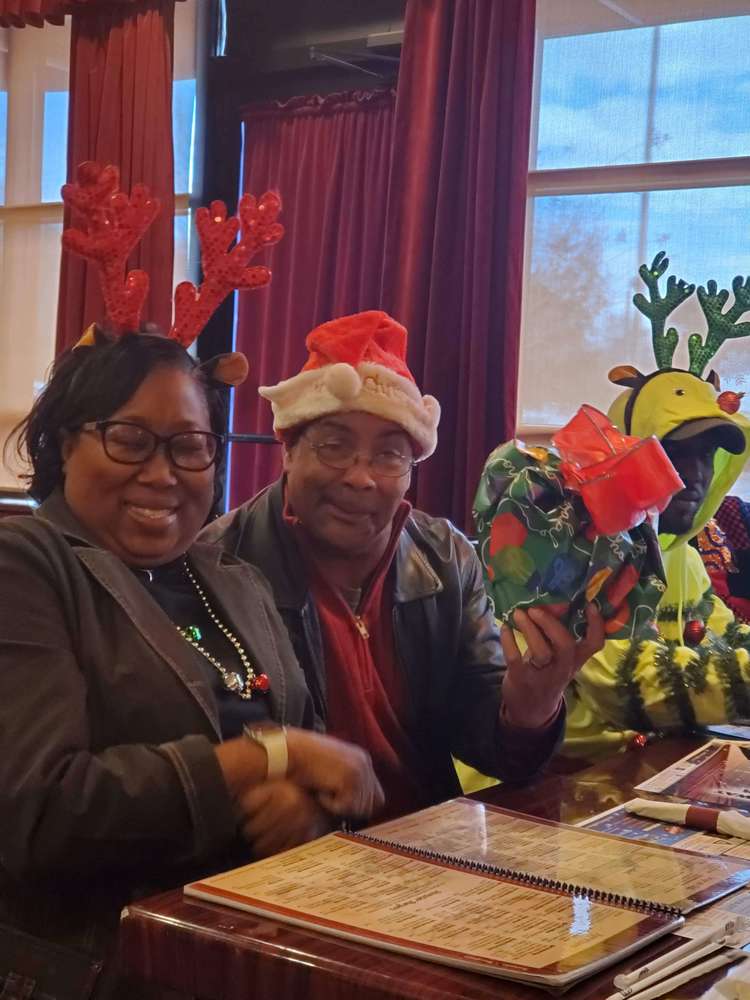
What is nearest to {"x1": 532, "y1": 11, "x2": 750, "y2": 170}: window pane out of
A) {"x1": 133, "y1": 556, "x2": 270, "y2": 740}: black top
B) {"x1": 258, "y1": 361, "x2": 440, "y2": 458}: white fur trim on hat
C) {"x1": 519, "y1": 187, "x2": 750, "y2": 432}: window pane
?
{"x1": 519, "y1": 187, "x2": 750, "y2": 432}: window pane

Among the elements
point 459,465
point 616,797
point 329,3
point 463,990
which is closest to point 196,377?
point 616,797

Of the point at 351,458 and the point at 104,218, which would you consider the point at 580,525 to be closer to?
the point at 351,458

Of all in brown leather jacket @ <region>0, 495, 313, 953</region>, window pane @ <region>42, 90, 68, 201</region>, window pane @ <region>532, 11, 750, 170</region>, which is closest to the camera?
brown leather jacket @ <region>0, 495, 313, 953</region>

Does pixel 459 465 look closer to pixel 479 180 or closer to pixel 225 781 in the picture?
pixel 479 180

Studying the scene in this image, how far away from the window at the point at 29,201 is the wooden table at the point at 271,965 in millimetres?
3799

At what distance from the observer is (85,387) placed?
1552 millimetres

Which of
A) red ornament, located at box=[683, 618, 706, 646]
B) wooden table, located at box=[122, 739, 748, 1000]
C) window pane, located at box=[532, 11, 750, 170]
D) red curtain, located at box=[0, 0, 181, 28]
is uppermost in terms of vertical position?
red curtain, located at box=[0, 0, 181, 28]

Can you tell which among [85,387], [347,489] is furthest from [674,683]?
[85,387]

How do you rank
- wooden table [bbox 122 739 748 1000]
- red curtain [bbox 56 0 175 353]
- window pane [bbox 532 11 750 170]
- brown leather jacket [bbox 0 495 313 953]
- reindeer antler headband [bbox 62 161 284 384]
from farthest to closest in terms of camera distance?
1. red curtain [bbox 56 0 175 353]
2. window pane [bbox 532 11 750 170]
3. reindeer antler headband [bbox 62 161 284 384]
4. brown leather jacket [bbox 0 495 313 953]
5. wooden table [bbox 122 739 748 1000]

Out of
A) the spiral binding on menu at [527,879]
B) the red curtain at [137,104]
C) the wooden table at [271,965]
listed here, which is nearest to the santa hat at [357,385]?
the spiral binding on menu at [527,879]

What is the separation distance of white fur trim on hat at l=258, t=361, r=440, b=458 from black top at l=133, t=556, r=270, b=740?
1.25ft

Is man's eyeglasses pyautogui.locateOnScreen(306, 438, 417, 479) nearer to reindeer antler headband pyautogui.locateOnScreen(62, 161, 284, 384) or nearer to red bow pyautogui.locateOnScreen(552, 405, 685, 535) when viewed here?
reindeer antler headband pyautogui.locateOnScreen(62, 161, 284, 384)

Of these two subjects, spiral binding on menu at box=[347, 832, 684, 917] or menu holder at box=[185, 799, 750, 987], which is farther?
spiral binding on menu at box=[347, 832, 684, 917]

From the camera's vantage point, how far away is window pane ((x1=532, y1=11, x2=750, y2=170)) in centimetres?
332
